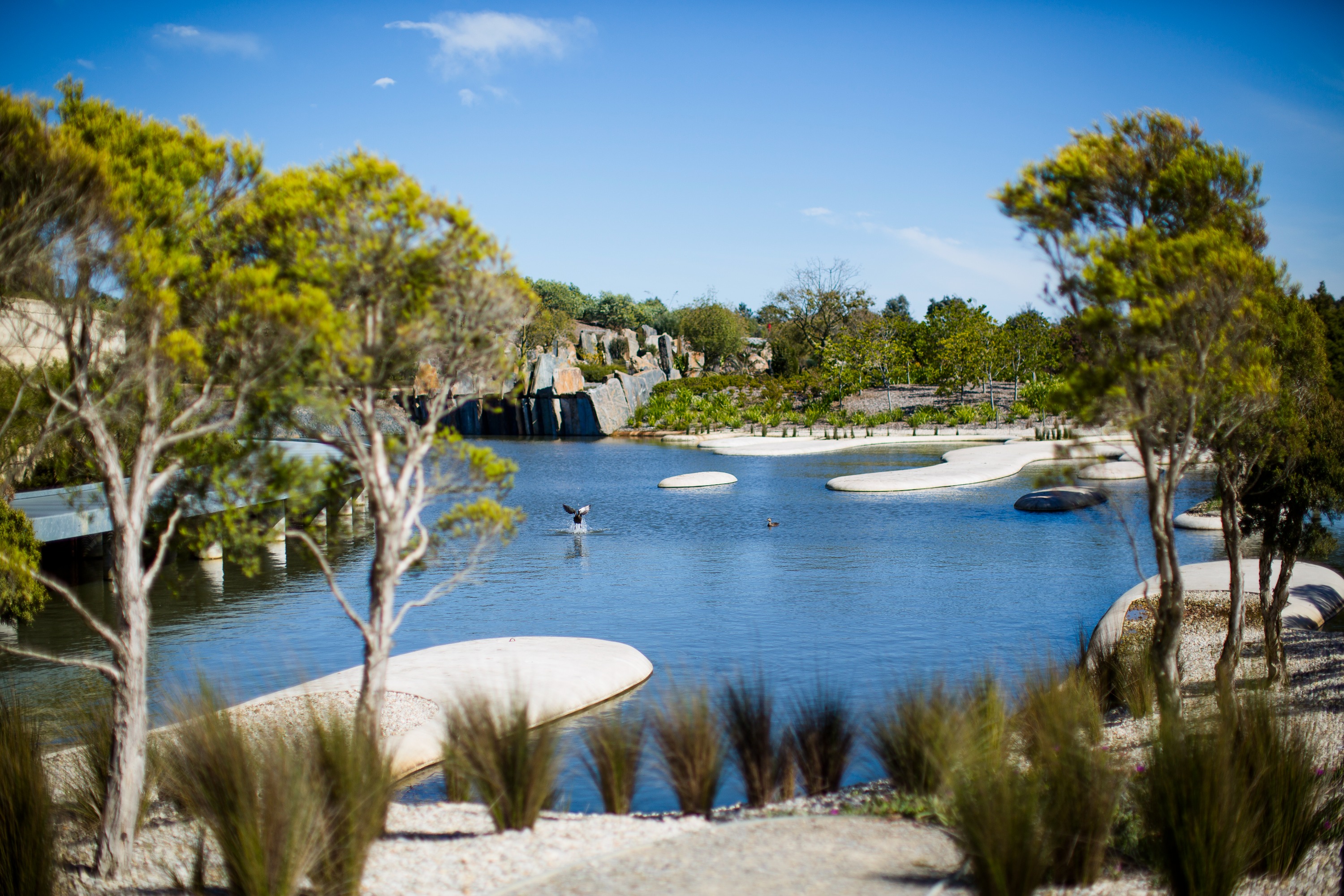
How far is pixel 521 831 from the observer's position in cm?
596

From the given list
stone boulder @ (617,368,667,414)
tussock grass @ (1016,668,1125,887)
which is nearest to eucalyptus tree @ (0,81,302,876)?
tussock grass @ (1016,668,1125,887)

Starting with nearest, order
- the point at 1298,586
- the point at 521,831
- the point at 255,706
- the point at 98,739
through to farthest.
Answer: the point at 521,831 < the point at 98,739 < the point at 255,706 < the point at 1298,586

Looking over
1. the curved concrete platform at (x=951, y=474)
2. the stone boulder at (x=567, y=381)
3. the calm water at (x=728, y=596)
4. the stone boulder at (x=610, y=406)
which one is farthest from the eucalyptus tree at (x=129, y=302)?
the stone boulder at (x=567, y=381)

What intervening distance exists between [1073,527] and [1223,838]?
18661 millimetres

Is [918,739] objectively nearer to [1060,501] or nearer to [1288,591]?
[1288,591]

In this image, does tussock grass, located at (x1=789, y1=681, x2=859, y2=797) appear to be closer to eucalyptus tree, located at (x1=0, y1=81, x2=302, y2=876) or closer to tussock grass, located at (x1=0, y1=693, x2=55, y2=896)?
eucalyptus tree, located at (x1=0, y1=81, x2=302, y2=876)

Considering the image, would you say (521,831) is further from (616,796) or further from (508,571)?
(508,571)

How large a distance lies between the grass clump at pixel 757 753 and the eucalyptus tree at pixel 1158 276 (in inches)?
113

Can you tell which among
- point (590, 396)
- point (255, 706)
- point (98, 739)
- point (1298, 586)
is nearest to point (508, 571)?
point (255, 706)

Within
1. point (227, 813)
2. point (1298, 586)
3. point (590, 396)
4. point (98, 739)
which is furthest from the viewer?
point (590, 396)

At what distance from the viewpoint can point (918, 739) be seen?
21.0 feet

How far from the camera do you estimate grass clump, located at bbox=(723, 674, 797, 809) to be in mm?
6848

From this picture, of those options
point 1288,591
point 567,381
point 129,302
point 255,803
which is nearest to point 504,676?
point 255,803

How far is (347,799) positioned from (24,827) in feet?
6.37
